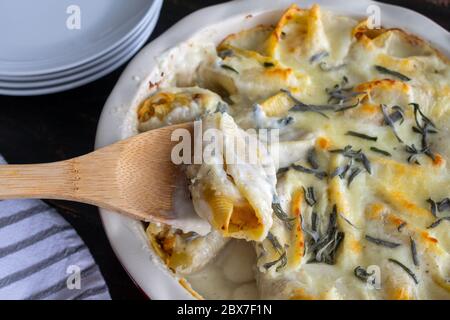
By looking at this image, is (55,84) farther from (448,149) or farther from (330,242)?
(448,149)

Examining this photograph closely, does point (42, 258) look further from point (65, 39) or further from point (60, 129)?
point (65, 39)

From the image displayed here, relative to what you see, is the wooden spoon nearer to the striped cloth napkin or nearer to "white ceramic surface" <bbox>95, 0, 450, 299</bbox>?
"white ceramic surface" <bbox>95, 0, 450, 299</bbox>

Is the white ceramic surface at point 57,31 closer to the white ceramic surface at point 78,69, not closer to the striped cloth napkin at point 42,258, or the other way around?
the white ceramic surface at point 78,69

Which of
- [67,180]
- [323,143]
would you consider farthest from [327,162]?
[67,180]

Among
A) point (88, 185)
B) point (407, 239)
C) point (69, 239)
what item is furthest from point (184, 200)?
point (407, 239)

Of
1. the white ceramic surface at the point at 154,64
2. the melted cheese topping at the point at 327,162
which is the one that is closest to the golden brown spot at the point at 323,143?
the melted cheese topping at the point at 327,162
